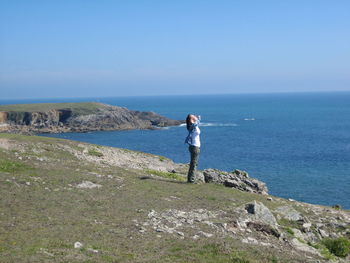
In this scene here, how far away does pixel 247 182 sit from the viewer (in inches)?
1097

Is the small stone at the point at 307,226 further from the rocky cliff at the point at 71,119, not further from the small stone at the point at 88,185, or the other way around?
the rocky cliff at the point at 71,119

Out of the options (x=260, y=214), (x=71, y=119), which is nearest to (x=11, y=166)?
(x=260, y=214)

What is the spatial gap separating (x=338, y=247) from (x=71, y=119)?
466 feet

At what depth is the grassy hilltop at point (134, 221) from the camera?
486 inches

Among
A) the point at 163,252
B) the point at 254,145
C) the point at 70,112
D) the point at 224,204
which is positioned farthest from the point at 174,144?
the point at 163,252

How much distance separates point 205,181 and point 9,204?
42.3ft

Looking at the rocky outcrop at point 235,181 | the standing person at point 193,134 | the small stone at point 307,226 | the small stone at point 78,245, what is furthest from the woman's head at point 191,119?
the small stone at point 78,245

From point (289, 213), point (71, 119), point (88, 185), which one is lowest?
point (71, 119)

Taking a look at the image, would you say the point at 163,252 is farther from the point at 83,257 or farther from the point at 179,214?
the point at 179,214

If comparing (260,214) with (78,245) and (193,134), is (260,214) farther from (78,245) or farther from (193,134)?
(78,245)

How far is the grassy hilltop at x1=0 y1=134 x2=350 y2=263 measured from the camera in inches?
486

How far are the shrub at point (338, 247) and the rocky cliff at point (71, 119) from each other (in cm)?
12894

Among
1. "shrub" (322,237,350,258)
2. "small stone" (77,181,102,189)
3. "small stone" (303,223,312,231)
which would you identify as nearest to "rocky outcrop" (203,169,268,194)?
"small stone" (303,223,312,231)

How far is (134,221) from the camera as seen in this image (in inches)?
619
